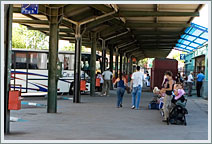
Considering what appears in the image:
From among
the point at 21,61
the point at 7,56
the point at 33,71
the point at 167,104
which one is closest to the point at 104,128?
the point at 167,104

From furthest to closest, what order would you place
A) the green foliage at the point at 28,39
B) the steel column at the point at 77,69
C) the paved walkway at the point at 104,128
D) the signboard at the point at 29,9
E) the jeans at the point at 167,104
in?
the green foliage at the point at 28,39
the steel column at the point at 77,69
the signboard at the point at 29,9
the jeans at the point at 167,104
the paved walkway at the point at 104,128

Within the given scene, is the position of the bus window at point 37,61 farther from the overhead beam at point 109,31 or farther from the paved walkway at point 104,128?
the paved walkway at point 104,128

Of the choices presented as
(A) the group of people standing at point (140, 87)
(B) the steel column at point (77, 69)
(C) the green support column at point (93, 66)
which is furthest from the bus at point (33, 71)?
(B) the steel column at point (77, 69)

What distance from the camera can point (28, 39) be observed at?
60.4m

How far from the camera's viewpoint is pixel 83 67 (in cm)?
2780

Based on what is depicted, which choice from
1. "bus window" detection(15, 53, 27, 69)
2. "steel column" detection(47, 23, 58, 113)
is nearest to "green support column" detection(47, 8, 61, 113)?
"steel column" detection(47, 23, 58, 113)

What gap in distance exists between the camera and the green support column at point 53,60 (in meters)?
15.6

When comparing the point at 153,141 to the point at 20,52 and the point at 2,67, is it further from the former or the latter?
the point at 20,52

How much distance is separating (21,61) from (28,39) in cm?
3598

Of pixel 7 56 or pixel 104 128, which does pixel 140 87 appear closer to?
pixel 104 128

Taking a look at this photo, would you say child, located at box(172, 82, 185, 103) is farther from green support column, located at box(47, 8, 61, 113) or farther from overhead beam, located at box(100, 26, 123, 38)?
overhead beam, located at box(100, 26, 123, 38)

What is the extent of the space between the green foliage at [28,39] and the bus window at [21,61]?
114 feet

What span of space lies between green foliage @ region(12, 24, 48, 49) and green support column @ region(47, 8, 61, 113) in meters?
44.7

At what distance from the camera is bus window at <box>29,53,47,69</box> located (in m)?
25.5
